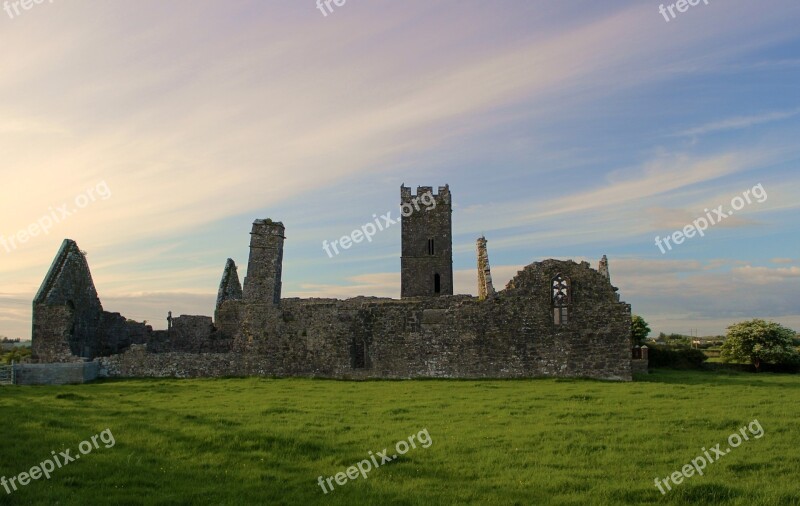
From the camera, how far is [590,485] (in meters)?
10.0

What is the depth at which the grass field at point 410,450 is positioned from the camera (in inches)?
382

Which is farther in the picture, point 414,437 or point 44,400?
point 44,400

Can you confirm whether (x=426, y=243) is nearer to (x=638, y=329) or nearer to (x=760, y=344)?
(x=638, y=329)

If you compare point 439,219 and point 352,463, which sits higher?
point 439,219

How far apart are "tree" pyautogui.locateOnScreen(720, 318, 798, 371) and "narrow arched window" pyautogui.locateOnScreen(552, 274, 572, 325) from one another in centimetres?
1858

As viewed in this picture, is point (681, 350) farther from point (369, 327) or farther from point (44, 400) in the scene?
point (44, 400)

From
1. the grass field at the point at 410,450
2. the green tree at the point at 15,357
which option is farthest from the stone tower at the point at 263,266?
the grass field at the point at 410,450

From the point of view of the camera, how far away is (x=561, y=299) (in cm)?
2730

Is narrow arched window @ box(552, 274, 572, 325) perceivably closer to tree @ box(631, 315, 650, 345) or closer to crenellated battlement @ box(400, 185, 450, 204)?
tree @ box(631, 315, 650, 345)

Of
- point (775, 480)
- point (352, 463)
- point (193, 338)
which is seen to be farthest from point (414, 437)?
point (193, 338)

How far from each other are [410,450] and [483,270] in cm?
2823

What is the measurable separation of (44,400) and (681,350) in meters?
35.7

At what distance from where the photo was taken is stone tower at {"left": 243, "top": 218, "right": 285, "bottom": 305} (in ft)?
114

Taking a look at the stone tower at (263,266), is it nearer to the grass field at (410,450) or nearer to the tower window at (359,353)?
the tower window at (359,353)
